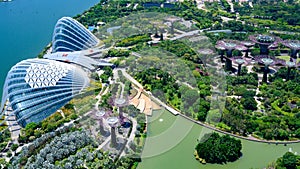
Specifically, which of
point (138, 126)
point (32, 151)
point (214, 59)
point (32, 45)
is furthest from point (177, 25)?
point (32, 151)

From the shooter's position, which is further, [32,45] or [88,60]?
[32,45]

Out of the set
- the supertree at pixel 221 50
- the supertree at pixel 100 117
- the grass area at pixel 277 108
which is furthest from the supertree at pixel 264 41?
the supertree at pixel 100 117

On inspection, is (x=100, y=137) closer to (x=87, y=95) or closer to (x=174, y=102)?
(x=87, y=95)

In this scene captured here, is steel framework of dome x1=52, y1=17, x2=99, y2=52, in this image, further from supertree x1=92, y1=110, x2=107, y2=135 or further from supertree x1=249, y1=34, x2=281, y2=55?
supertree x1=249, y1=34, x2=281, y2=55

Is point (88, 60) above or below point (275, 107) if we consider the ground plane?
above

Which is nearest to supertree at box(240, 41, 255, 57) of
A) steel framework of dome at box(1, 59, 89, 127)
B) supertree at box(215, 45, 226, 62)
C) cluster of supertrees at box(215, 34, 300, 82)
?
cluster of supertrees at box(215, 34, 300, 82)

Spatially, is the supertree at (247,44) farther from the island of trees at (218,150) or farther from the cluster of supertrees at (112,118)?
the cluster of supertrees at (112,118)

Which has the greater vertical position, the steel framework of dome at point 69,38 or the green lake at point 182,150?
the steel framework of dome at point 69,38

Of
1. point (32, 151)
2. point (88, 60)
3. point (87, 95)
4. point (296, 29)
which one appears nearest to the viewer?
point (32, 151)
